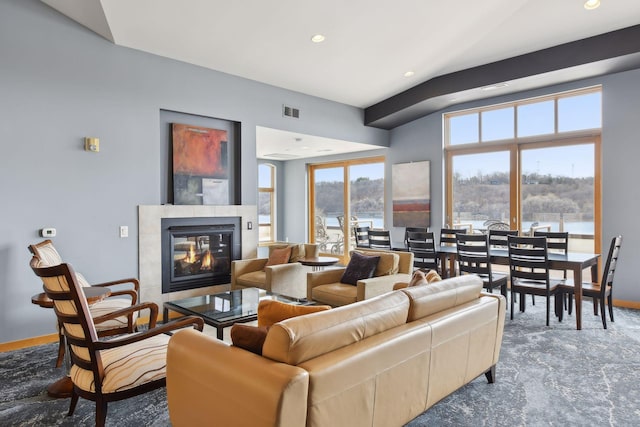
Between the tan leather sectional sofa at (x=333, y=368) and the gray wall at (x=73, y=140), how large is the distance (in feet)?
9.18

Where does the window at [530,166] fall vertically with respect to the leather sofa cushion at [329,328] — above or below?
above

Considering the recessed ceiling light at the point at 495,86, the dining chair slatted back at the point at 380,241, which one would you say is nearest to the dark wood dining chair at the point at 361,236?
the dining chair slatted back at the point at 380,241

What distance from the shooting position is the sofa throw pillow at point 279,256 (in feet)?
17.5

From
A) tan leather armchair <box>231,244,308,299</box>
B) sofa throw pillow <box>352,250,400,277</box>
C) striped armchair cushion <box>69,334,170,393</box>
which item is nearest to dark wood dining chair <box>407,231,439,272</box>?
sofa throw pillow <box>352,250,400,277</box>

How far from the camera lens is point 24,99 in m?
3.77

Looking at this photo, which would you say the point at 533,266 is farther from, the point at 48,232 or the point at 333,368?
the point at 48,232

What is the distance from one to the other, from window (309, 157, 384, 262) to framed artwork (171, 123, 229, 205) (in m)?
3.90

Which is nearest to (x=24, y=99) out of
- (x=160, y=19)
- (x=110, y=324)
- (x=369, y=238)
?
(x=160, y=19)

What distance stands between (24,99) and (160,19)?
4.95ft

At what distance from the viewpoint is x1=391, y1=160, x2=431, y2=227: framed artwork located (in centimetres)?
731

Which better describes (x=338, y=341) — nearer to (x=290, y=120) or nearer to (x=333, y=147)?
(x=290, y=120)

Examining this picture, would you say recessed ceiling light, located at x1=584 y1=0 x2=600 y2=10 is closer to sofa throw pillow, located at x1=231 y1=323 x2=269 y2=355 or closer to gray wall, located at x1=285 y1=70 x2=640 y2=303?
gray wall, located at x1=285 y1=70 x2=640 y2=303

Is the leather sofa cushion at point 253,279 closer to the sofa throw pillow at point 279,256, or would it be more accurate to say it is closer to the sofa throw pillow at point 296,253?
the sofa throw pillow at point 279,256

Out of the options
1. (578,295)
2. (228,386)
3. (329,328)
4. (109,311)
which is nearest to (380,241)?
(578,295)
